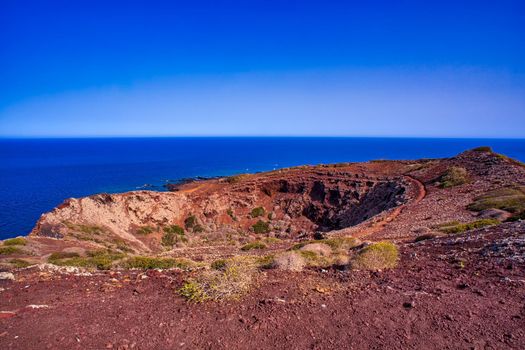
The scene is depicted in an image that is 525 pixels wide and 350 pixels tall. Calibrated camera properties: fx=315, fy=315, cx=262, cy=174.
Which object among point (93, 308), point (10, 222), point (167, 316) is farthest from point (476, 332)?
point (10, 222)

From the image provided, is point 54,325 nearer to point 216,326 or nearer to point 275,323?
point 216,326

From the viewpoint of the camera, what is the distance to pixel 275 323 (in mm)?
7875

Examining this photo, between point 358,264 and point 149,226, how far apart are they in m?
40.8

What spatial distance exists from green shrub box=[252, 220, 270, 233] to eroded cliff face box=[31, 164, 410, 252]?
255mm

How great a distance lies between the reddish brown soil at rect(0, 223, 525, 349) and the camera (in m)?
7.19

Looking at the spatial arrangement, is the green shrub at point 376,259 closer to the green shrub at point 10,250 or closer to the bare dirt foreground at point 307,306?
the bare dirt foreground at point 307,306

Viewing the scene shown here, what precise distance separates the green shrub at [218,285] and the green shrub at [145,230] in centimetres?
3650

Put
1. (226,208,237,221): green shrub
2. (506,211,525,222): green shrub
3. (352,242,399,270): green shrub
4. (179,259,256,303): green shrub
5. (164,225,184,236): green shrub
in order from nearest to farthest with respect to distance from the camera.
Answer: (179,259,256,303): green shrub < (352,242,399,270): green shrub < (506,211,525,222): green shrub < (164,225,184,236): green shrub < (226,208,237,221): green shrub

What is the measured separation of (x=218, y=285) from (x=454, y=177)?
39875 mm

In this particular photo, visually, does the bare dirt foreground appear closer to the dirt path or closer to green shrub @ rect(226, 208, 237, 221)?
the dirt path

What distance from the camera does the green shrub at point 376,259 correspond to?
11.3 m

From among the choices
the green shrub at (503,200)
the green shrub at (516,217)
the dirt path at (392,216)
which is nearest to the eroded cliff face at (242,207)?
the dirt path at (392,216)

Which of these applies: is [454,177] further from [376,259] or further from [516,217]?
[376,259]

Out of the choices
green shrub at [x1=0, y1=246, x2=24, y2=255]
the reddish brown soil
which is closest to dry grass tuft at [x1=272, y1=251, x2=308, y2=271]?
the reddish brown soil
